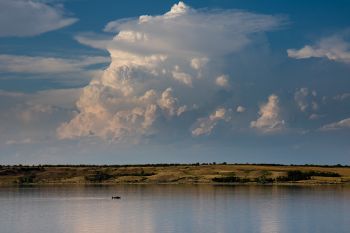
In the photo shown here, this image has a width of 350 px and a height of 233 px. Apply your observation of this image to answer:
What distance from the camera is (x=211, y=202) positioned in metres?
101

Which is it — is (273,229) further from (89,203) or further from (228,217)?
(89,203)

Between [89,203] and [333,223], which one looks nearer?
[333,223]

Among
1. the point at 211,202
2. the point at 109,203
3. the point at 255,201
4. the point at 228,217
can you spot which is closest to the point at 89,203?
the point at 109,203

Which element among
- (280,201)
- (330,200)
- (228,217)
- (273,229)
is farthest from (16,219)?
(330,200)

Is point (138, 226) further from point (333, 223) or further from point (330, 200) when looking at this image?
point (330, 200)

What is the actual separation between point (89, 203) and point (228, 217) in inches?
1309

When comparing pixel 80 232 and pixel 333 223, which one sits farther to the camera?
pixel 333 223

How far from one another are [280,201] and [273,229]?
125 feet

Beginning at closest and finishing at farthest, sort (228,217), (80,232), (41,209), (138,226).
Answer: (80,232)
(138,226)
(228,217)
(41,209)

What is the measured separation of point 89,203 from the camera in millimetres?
102188

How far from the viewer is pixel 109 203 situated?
101750mm

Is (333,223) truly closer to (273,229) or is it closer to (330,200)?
(273,229)

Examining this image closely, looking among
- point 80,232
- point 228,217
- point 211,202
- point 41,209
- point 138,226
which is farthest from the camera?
point 211,202

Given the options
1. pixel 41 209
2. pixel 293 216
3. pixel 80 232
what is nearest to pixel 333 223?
pixel 293 216
